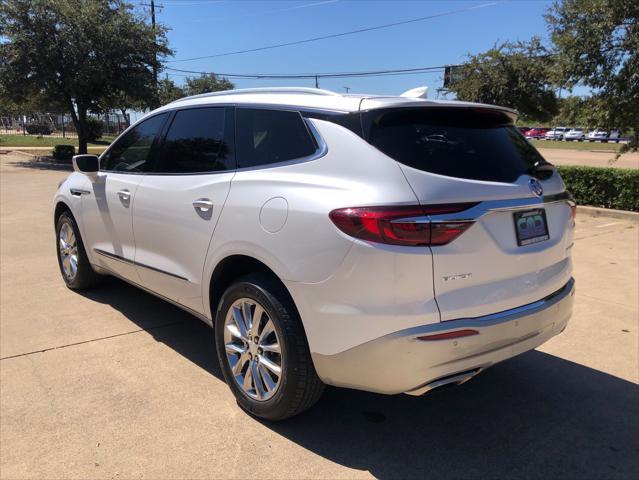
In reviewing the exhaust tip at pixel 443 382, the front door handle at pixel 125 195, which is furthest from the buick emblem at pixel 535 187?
the front door handle at pixel 125 195

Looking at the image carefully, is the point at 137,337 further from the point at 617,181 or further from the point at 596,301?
the point at 617,181

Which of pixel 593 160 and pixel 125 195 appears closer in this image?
pixel 125 195

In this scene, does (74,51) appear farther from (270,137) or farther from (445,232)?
(445,232)

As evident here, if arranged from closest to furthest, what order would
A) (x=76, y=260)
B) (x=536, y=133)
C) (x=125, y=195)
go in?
(x=125, y=195)
(x=76, y=260)
(x=536, y=133)

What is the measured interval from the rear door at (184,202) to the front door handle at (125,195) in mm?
146

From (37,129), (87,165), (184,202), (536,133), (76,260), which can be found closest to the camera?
(184,202)

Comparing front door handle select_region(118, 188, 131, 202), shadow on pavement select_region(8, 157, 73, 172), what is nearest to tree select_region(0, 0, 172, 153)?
shadow on pavement select_region(8, 157, 73, 172)

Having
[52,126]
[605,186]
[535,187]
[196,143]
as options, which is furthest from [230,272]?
[52,126]

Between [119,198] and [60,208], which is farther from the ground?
[119,198]

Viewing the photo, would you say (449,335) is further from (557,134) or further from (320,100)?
(557,134)

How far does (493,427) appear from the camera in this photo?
3014 millimetres

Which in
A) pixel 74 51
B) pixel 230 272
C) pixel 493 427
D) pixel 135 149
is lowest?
pixel 493 427

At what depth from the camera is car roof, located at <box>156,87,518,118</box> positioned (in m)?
2.65

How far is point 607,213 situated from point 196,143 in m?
9.76
